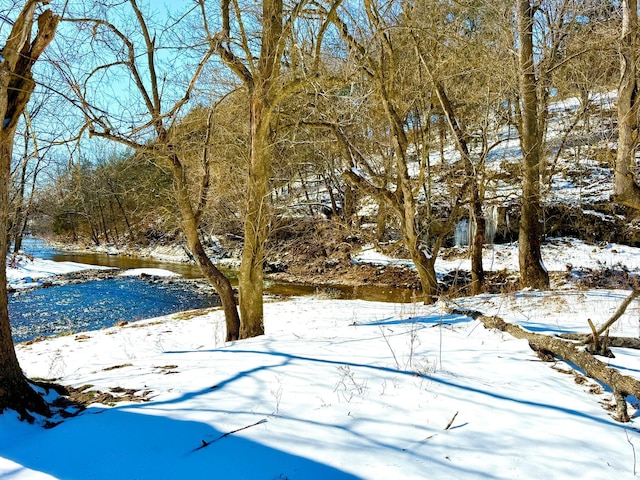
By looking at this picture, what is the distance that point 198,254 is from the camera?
759 centimetres

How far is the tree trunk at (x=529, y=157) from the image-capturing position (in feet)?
29.0

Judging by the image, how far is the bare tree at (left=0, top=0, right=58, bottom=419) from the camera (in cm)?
274

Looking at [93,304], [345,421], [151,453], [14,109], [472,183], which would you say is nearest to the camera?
[151,453]

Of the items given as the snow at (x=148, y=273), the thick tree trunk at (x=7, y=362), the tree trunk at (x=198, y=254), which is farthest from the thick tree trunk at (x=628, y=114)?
the snow at (x=148, y=273)

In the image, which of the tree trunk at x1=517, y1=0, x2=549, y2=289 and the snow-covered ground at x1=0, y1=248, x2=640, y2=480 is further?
the tree trunk at x1=517, y1=0, x2=549, y2=289

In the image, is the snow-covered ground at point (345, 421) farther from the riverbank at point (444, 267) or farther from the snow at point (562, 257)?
→ the snow at point (562, 257)

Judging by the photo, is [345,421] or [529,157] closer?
[345,421]

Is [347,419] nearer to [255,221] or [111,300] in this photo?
[255,221]

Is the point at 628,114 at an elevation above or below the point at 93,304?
above

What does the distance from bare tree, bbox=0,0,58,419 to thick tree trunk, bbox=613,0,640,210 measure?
19.7 ft

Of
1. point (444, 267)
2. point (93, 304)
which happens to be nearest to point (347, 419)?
point (93, 304)

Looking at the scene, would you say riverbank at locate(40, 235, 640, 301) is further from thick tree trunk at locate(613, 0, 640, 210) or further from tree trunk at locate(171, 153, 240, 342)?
thick tree trunk at locate(613, 0, 640, 210)

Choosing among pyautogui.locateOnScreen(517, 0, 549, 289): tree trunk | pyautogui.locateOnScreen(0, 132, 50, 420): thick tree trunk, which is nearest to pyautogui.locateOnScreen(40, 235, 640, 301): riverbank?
pyautogui.locateOnScreen(517, 0, 549, 289): tree trunk

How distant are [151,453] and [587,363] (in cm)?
297
